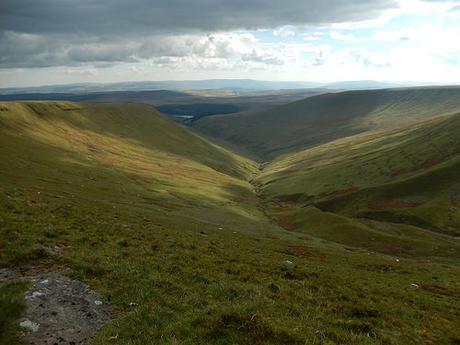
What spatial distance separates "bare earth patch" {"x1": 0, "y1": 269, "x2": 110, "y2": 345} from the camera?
14898 millimetres

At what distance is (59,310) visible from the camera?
661 inches

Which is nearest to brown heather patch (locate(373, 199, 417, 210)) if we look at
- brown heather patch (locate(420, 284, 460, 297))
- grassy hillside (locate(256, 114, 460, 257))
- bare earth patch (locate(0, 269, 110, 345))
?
grassy hillside (locate(256, 114, 460, 257))

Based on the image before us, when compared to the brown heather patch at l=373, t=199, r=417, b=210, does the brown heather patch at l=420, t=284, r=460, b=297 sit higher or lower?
higher

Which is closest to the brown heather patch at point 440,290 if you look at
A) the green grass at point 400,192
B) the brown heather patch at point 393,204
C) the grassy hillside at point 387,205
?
the grassy hillside at point 387,205

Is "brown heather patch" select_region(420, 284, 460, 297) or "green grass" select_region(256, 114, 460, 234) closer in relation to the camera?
"brown heather patch" select_region(420, 284, 460, 297)

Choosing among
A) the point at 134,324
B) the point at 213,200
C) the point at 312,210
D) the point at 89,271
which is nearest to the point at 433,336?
the point at 134,324

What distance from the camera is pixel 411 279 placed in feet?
135

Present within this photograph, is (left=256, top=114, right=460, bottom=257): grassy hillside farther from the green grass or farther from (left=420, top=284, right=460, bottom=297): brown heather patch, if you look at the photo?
Answer: (left=420, top=284, right=460, bottom=297): brown heather patch

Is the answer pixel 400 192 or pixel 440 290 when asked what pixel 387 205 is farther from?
pixel 440 290

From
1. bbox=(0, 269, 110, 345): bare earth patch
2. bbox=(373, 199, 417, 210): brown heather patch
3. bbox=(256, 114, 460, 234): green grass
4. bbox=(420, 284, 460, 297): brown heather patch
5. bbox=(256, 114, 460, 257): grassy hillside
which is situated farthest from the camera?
bbox=(373, 199, 417, 210): brown heather patch

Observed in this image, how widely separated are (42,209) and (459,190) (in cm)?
14105

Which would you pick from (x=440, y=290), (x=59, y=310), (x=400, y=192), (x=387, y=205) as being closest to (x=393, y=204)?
(x=387, y=205)

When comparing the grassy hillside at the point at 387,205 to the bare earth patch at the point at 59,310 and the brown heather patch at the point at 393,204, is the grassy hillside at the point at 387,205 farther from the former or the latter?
the bare earth patch at the point at 59,310

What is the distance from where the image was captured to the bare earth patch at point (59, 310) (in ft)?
48.9
